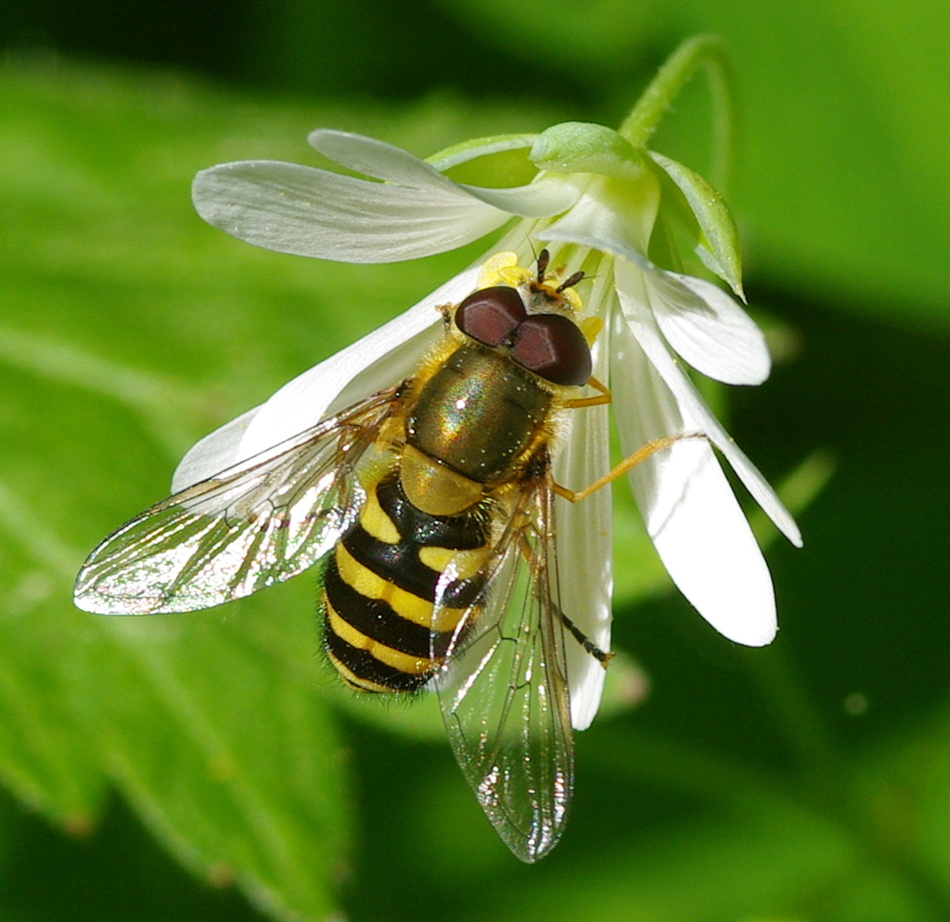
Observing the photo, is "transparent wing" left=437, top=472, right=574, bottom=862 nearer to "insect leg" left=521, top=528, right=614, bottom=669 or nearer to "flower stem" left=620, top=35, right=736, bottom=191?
"insect leg" left=521, top=528, right=614, bottom=669

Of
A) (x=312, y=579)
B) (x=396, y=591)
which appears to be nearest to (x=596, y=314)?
(x=396, y=591)

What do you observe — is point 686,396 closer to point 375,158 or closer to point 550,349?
point 550,349

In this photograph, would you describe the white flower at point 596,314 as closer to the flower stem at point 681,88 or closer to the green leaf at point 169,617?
the flower stem at point 681,88

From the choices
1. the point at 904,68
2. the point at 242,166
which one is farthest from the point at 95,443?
the point at 904,68

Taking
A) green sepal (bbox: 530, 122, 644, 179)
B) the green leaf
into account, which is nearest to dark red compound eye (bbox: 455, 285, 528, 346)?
green sepal (bbox: 530, 122, 644, 179)

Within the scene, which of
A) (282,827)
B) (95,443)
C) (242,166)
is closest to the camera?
(242,166)

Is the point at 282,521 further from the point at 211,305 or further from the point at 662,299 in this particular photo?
the point at 211,305
